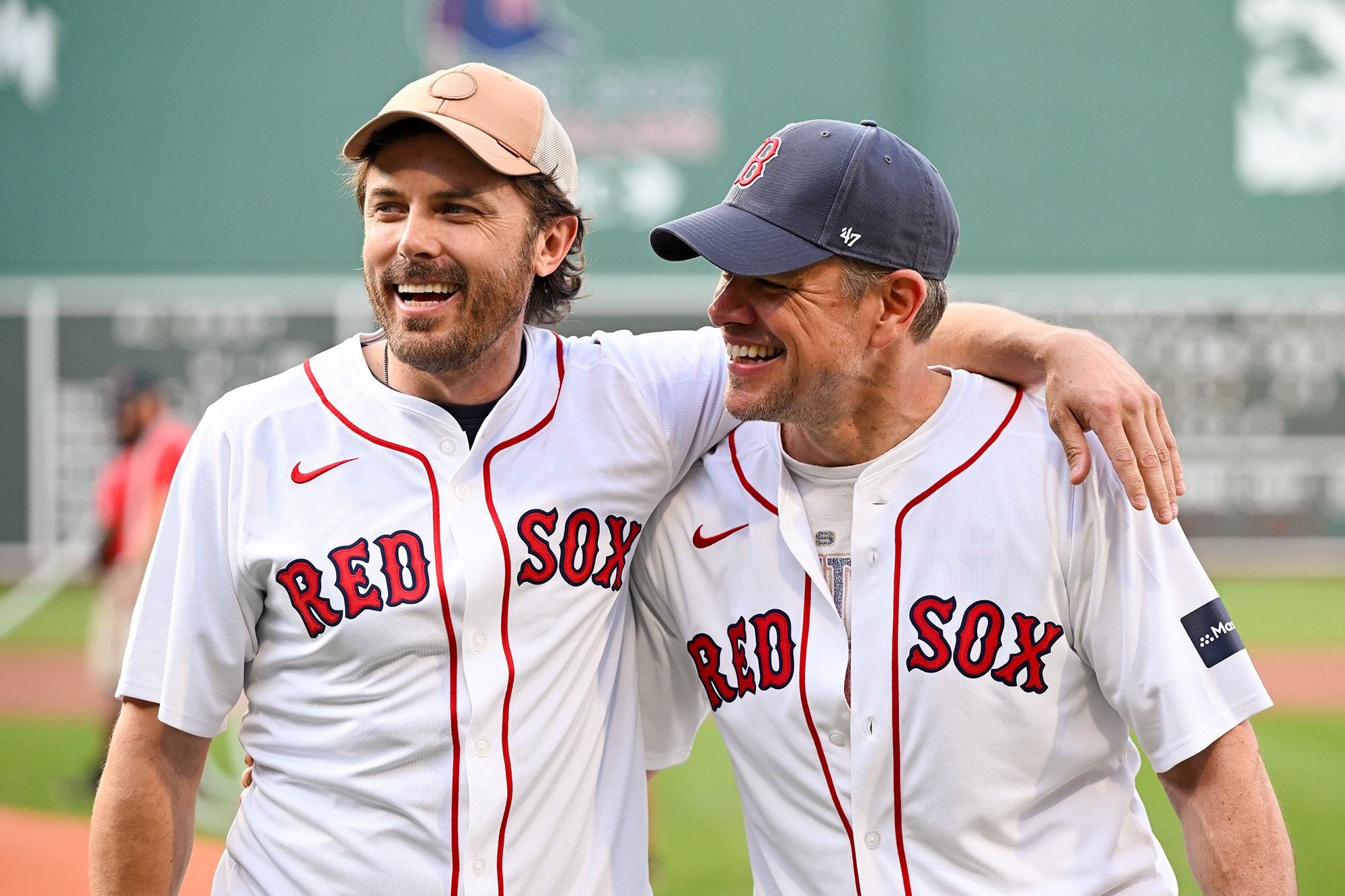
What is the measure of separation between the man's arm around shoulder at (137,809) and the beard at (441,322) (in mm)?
669

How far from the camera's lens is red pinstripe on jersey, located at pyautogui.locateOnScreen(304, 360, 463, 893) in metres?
1.94

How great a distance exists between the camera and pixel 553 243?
232cm

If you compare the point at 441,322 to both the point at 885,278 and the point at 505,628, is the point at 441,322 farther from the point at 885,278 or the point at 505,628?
the point at 885,278

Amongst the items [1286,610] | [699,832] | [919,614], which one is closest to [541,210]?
[919,614]

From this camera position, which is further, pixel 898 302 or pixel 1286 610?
pixel 1286 610

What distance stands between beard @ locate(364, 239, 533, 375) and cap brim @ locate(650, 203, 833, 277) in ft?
0.96

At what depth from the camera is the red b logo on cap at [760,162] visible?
2.05 meters

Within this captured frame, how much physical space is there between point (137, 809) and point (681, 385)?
108cm

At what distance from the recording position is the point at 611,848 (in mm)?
2082

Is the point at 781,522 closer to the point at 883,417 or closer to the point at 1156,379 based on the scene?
the point at 883,417

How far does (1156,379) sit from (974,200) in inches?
99.0

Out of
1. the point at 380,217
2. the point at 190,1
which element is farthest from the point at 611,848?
the point at 190,1

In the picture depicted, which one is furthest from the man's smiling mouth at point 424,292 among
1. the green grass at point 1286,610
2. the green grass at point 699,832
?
the green grass at point 1286,610

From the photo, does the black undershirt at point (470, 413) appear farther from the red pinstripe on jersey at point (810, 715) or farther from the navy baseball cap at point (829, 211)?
the red pinstripe on jersey at point (810, 715)
